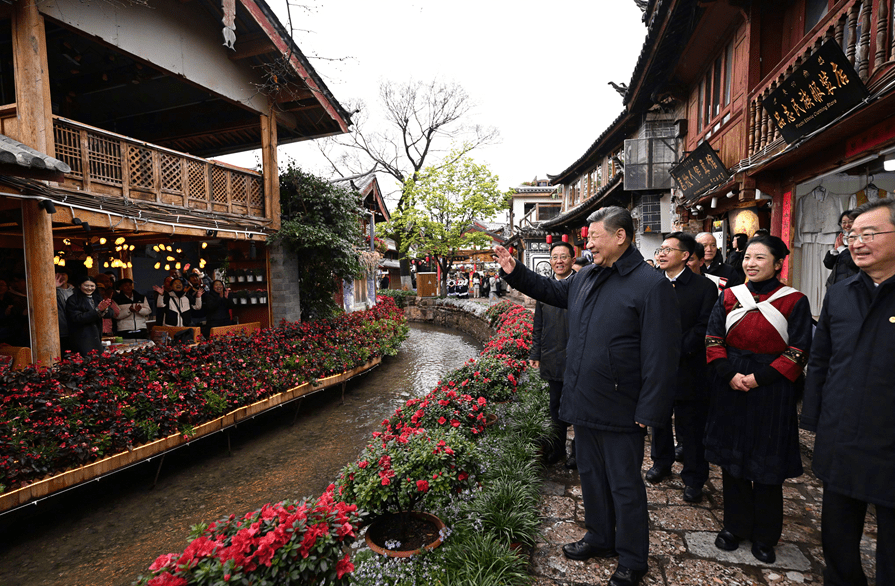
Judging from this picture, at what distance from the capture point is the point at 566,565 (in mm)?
2811

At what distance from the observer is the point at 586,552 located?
2.83 m

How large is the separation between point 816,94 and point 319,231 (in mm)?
9266

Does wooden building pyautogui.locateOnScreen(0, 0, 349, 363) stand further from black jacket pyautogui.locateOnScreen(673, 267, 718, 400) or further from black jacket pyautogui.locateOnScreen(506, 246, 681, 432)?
black jacket pyautogui.locateOnScreen(673, 267, 718, 400)

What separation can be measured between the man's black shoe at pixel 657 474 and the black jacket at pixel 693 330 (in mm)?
855

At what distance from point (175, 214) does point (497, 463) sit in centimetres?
750

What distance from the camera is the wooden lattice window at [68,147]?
261 inches

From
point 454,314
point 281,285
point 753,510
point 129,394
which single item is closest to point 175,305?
point 281,285

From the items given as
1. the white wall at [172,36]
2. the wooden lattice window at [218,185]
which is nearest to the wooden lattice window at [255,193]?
the wooden lattice window at [218,185]

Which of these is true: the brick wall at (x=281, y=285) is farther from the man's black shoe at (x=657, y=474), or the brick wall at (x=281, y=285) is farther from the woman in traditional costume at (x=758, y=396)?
the woman in traditional costume at (x=758, y=396)

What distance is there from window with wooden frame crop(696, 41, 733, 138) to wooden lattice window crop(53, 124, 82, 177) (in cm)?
1094

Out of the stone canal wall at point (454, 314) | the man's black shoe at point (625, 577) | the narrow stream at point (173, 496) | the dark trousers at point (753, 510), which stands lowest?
the narrow stream at point (173, 496)

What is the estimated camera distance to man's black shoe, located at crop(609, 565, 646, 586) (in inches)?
98.3

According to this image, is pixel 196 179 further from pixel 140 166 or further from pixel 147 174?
pixel 140 166

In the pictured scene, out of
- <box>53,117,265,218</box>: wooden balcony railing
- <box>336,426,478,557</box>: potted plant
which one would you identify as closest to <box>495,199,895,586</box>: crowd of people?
<box>336,426,478,557</box>: potted plant
